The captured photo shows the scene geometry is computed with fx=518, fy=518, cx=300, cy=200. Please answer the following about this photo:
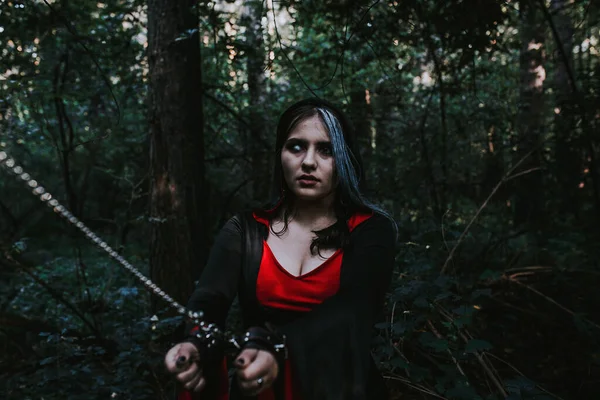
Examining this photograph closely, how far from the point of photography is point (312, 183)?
179 cm

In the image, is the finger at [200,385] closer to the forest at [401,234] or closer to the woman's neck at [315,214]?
the woman's neck at [315,214]

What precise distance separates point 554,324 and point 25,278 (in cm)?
648

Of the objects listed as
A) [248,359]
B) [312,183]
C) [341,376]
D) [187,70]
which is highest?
[187,70]

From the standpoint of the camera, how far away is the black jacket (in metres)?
1.35

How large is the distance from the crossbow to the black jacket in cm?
10

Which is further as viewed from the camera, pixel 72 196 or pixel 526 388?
pixel 72 196

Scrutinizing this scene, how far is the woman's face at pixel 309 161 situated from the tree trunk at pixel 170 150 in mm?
2475

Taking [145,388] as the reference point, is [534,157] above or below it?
above

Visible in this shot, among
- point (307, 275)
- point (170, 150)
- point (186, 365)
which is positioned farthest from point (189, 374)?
point (170, 150)

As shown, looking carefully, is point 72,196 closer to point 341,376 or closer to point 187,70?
point 187,70

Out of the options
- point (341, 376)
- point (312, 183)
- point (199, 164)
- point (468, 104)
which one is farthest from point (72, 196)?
point (468, 104)

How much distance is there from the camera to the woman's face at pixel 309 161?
5.86 feet

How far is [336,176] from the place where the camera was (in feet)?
5.96

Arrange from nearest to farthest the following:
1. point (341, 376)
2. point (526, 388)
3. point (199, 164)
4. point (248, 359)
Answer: point (248, 359), point (341, 376), point (526, 388), point (199, 164)
